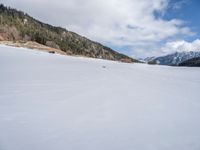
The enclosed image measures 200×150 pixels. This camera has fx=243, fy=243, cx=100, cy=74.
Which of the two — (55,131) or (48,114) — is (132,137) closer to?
(55,131)

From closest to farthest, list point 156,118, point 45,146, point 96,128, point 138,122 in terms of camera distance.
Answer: point 45,146
point 96,128
point 138,122
point 156,118

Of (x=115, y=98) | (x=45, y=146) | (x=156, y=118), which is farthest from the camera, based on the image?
(x=115, y=98)

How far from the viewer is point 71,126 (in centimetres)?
548

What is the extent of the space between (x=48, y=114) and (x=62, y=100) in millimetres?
1689

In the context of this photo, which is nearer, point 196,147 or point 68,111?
point 196,147

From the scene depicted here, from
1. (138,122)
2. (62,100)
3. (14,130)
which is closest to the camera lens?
(14,130)

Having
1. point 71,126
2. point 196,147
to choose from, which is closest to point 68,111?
point 71,126

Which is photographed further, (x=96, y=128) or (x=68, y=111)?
(x=68, y=111)

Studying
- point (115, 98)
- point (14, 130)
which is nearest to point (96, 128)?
point (14, 130)

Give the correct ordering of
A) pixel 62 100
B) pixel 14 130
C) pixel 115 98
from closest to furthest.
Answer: pixel 14 130
pixel 62 100
pixel 115 98

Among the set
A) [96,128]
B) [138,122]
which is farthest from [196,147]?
[96,128]

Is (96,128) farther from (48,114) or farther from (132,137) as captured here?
(48,114)

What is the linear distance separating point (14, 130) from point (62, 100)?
117 inches

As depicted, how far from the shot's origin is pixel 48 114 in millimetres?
6227
